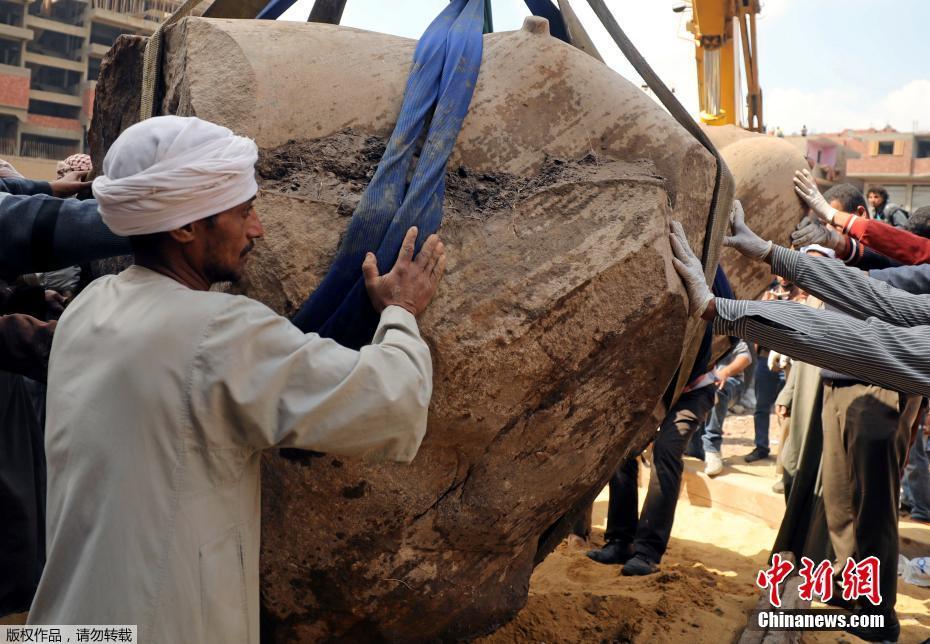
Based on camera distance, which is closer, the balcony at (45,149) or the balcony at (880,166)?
the balcony at (45,149)

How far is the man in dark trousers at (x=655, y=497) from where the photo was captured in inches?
162

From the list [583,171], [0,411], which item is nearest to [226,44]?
[583,171]

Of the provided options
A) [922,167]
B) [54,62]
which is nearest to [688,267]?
[54,62]

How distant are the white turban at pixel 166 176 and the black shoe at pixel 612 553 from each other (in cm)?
335

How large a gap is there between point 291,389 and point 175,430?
21 centimetres

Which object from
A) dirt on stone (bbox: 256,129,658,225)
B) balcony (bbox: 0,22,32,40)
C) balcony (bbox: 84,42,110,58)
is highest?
balcony (bbox: 0,22,32,40)

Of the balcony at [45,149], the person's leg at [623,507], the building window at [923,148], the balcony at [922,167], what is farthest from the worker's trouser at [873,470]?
the building window at [923,148]

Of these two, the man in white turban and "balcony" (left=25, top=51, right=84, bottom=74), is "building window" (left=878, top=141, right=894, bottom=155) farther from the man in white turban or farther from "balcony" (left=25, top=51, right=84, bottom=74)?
the man in white turban

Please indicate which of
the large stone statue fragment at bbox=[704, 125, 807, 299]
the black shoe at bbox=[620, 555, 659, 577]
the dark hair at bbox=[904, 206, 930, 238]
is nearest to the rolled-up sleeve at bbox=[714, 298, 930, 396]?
the large stone statue fragment at bbox=[704, 125, 807, 299]

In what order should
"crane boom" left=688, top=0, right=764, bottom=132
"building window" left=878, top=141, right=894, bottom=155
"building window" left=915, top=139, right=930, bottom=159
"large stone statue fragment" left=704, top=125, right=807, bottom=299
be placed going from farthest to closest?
"building window" left=915, top=139, right=930, bottom=159, "building window" left=878, top=141, right=894, bottom=155, "crane boom" left=688, top=0, right=764, bottom=132, "large stone statue fragment" left=704, top=125, right=807, bottom=299

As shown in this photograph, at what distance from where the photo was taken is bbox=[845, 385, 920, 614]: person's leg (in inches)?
143

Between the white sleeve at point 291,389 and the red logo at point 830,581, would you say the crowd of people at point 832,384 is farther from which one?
the white sleeve at point 291,389

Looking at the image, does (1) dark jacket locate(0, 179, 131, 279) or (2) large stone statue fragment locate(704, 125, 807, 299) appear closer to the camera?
(1) dark jacket locate(0, 179, 131, 279)

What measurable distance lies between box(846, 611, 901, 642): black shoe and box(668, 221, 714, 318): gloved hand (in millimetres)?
2283
